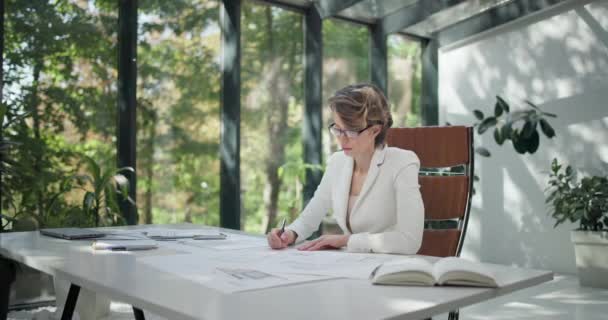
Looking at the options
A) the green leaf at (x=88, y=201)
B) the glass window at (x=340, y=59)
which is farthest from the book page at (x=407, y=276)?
the glass window at (x=340, y=59)

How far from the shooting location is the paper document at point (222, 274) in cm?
115

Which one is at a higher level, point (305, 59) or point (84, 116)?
point (305, 59)

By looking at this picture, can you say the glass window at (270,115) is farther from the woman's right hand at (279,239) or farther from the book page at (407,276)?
the book page at (407,276)

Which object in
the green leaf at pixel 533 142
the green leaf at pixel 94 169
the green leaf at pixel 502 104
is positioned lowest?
the green leaf at pixel 94 169

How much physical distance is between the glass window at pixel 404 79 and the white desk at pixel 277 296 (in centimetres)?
485

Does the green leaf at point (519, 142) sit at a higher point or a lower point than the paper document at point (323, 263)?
higher

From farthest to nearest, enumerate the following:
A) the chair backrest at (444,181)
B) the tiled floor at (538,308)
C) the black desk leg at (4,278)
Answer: the tiled floor at (538,308), the chair backrest at (444,181), the black desk leg at (4,278)

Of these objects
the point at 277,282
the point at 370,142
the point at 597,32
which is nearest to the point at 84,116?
the point at 370,142

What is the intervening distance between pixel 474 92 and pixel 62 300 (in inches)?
186

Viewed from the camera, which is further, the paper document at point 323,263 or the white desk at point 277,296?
the paper document at point 323,263

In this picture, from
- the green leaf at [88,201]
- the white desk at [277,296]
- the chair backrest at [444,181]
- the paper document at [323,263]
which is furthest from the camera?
the green leaf at [88,201]

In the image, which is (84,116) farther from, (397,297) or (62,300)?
(397,297)

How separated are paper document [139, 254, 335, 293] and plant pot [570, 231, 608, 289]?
3.78 meters

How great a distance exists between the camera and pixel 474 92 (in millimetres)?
6012
